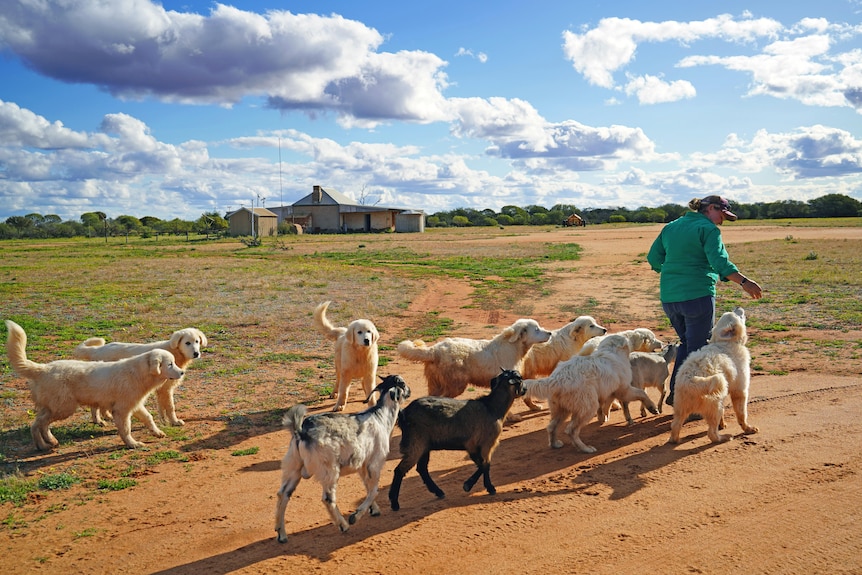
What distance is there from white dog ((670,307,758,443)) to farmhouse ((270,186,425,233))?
70.1 metres

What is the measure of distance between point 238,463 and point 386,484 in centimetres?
207

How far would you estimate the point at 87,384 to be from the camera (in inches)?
327

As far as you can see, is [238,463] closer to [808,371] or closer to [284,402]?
[284,402]

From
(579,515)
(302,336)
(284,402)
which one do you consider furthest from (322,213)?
(579,515)

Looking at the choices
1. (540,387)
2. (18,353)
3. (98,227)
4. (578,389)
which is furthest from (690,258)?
(98,227)

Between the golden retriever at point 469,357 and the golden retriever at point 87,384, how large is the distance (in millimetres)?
3433

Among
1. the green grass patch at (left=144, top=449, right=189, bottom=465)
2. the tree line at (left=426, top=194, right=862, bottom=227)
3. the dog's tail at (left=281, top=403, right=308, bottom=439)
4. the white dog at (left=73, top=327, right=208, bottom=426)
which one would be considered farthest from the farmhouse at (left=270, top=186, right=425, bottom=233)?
the dog's tail at (left=281, top=403, right=308, bottom=439)

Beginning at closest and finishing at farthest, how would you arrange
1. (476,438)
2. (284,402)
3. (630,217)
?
1. (476,438)
2. (284,402)
3. (630,217)

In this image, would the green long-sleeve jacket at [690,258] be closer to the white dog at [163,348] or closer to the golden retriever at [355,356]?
the golden retriever at [355,356]

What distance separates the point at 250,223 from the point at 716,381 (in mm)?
65109

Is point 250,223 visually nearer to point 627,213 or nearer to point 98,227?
point 98,227

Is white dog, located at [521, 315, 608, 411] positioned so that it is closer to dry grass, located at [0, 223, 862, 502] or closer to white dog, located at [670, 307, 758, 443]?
white dog, located at [670, 307, 758, 443]

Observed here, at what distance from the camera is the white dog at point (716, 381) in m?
7.38

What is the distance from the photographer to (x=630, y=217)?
355 feet
